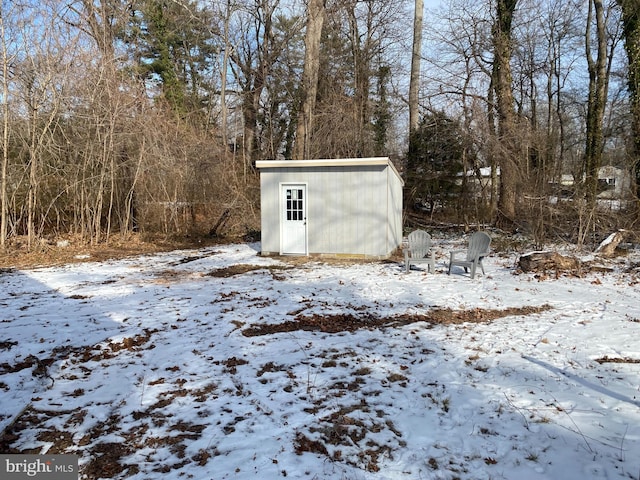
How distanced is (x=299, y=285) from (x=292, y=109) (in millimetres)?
15141

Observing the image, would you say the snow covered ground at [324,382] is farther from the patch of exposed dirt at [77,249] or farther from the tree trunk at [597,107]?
the tree trunk at [597,107]

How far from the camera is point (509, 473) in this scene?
2.34 m

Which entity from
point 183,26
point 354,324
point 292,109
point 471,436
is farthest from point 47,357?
point 183,26

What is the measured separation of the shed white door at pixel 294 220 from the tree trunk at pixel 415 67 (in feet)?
28.0

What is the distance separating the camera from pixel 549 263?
26.7 ft

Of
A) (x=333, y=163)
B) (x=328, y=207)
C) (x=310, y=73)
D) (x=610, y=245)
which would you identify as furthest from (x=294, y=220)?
(x=310, y=73)

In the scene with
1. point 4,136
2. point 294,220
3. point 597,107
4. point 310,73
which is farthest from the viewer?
point 310,73

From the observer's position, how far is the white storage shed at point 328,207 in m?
9.86

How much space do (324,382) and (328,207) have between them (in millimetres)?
7038

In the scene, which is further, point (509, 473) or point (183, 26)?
point (183, 26)

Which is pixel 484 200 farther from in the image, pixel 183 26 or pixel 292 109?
pixel 183 26

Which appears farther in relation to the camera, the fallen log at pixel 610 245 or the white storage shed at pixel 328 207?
the white storage shed at pixel 328 207

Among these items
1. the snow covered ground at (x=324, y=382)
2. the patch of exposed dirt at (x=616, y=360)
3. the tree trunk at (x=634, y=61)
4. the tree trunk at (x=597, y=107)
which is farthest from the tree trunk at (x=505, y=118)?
the patch of exposed dirt at (x=616, y=360)

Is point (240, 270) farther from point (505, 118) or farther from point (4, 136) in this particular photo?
point (505, 118)
